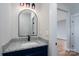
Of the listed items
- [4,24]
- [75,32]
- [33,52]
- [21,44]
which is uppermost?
[4,24]

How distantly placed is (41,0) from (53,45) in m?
0.65

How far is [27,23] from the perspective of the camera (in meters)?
1.61

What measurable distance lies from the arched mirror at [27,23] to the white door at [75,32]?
505mm

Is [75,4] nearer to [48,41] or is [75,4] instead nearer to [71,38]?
[71,38]

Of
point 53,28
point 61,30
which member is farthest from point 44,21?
point 61,30

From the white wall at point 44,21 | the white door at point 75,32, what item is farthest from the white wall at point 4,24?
the white door at point 75,32

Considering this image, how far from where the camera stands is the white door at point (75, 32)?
156 centimetres

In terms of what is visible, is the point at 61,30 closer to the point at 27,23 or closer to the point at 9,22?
the point at 27,23

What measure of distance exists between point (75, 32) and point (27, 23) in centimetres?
67

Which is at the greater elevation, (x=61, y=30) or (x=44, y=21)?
(x=44, y=21)

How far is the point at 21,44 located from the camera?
155 cm

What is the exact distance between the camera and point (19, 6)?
157 cm

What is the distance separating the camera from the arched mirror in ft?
5.15

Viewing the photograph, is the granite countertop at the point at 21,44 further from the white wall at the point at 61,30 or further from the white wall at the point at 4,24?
the white wall at the point at 61,30
